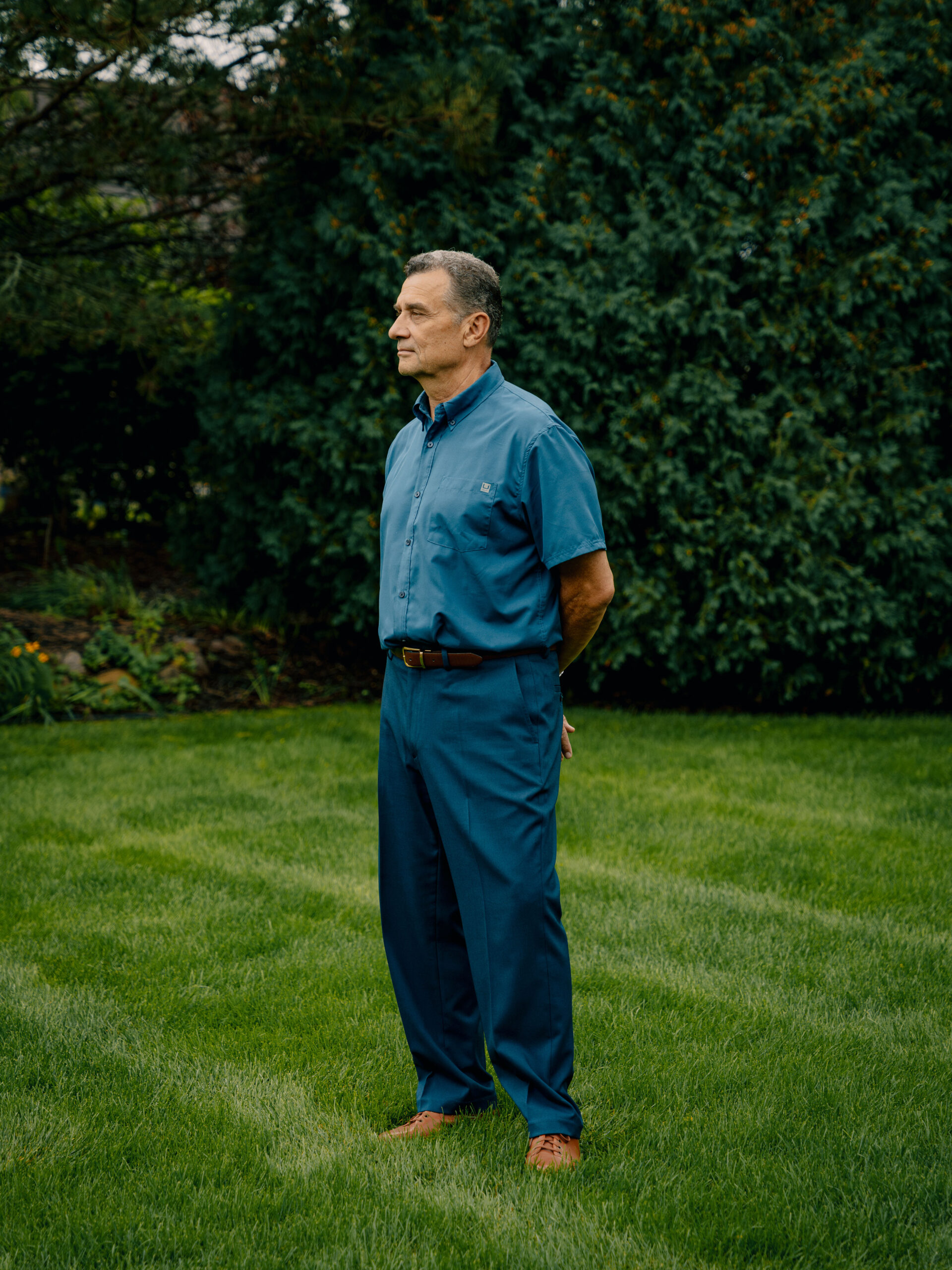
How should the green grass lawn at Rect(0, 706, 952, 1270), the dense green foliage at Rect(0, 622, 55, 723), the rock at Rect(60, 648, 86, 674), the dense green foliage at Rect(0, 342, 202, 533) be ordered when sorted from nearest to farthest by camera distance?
1. the green grass lawn at Rect(0, 706, 952, 1270)
2. the dense green foliage at Rect(0, 622, 55, 723)
3. the rock at Rect(60, 648, 86, 674)
4. the dense green foliage at Rect(0, 342, 202, 533)

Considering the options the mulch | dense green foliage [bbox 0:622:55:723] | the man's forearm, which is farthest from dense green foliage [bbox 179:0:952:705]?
the man's forearm

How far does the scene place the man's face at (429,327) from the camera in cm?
256

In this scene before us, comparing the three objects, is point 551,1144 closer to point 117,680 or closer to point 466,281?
point 466,281

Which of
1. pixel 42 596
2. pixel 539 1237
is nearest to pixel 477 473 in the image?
pixel 539 1237

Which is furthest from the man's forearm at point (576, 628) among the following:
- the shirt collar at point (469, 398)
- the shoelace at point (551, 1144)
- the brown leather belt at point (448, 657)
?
the shoelace at point (551, 1144)

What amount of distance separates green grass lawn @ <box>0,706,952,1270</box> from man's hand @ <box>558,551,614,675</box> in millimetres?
1213

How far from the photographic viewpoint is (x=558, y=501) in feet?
8.20

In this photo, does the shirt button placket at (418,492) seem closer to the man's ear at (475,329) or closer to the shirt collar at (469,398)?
the shirt collar at (469,398)

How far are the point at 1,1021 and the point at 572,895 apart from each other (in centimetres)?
211

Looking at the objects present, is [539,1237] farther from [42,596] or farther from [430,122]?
[42,596]

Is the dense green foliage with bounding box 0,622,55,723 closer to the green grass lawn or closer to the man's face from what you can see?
the green grass lawn

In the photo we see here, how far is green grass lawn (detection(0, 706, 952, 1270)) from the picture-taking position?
7.75 feet

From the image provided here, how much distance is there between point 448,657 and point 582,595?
1.14ft

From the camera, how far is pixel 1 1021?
3.31 metres
